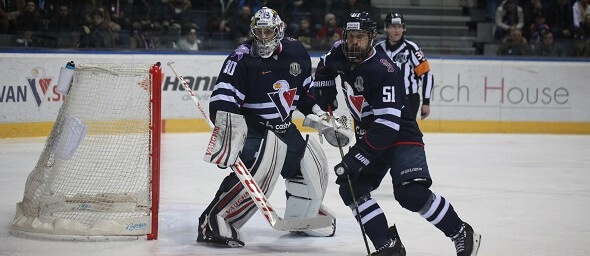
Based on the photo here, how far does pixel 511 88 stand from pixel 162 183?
498 cm

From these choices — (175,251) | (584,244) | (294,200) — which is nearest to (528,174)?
(584,244)

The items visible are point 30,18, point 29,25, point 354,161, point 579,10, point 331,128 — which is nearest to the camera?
point 354,161

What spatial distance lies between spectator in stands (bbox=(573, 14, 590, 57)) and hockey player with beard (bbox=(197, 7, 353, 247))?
6665 millimetres

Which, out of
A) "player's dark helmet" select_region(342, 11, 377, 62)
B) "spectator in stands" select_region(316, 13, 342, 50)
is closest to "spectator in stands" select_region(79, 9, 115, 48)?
"spectator in stands" select_region(316, 13, 342, 50)

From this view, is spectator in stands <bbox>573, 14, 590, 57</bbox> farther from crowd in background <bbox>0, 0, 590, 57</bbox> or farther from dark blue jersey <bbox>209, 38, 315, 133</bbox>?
dark blue jersey <bbox>209, 38, 315, 133</bbox>

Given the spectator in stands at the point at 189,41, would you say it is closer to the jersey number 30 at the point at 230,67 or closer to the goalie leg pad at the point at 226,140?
the jersey number 30 at the point at 230,67

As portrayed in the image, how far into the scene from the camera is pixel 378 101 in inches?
171

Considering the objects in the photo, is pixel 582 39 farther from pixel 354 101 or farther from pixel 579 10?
pixel 354 101

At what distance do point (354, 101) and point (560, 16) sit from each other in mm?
7510

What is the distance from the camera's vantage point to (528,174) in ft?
25.6

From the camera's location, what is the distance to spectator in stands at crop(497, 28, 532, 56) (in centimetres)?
1098

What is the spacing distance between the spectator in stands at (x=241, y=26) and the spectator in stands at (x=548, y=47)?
10.3ft

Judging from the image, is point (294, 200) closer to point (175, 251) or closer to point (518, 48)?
point (175, 251)

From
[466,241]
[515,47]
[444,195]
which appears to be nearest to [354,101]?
[466,241]
